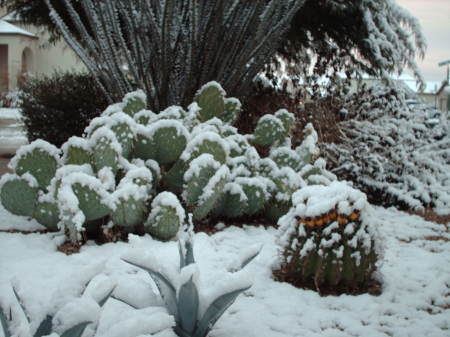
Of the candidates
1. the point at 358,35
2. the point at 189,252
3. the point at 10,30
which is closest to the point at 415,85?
the point at 358,35

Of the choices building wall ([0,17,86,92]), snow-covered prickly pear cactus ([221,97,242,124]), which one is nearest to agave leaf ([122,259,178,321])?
snow-covered prickly pear cactus ([221,97,242,124])

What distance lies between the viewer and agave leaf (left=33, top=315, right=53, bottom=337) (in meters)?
1.65

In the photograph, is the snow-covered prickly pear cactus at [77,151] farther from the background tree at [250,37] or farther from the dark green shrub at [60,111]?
the dark green shrub at [60,111]

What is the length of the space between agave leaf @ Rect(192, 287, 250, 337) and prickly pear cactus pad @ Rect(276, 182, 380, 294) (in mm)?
822

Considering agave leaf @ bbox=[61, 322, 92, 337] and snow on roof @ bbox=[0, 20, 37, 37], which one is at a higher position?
snow on roof @ bbox=[0, 20, 37, 37]

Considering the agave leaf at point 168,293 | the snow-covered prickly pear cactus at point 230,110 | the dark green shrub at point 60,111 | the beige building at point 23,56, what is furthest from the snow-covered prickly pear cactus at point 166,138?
the beige building at point 23,56

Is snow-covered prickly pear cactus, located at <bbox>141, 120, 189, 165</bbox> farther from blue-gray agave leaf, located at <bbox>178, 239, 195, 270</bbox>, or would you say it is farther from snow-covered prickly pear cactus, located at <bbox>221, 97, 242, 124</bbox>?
blue-gray agave leaf, located at <bbox>178, 239, 195, 270</bbox>

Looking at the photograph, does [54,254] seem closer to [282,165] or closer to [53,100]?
[282,165]

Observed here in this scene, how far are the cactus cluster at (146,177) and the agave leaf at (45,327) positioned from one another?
1.71m

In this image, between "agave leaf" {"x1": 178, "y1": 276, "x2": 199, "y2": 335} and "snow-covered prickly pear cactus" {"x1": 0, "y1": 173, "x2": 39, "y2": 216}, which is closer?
"agave leaf" {"x1": 178, "y1": 276, "x2": 199, "y2": 335}

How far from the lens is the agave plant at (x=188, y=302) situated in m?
2.14

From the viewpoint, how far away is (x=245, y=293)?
286 cm

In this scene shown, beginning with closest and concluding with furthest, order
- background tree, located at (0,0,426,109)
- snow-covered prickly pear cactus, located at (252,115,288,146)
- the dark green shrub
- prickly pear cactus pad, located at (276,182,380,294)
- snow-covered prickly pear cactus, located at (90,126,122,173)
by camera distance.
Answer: prickly pear cactus pad, located at (276,182,380,294), snow-covered prickly pear cactus, located at (90,126,122,173), snow-covered prickly pear cactus, located at (252,115,288,146), background tree, located at (0,0,426,109), the dark green shrub

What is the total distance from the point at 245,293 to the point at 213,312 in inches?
26.7
